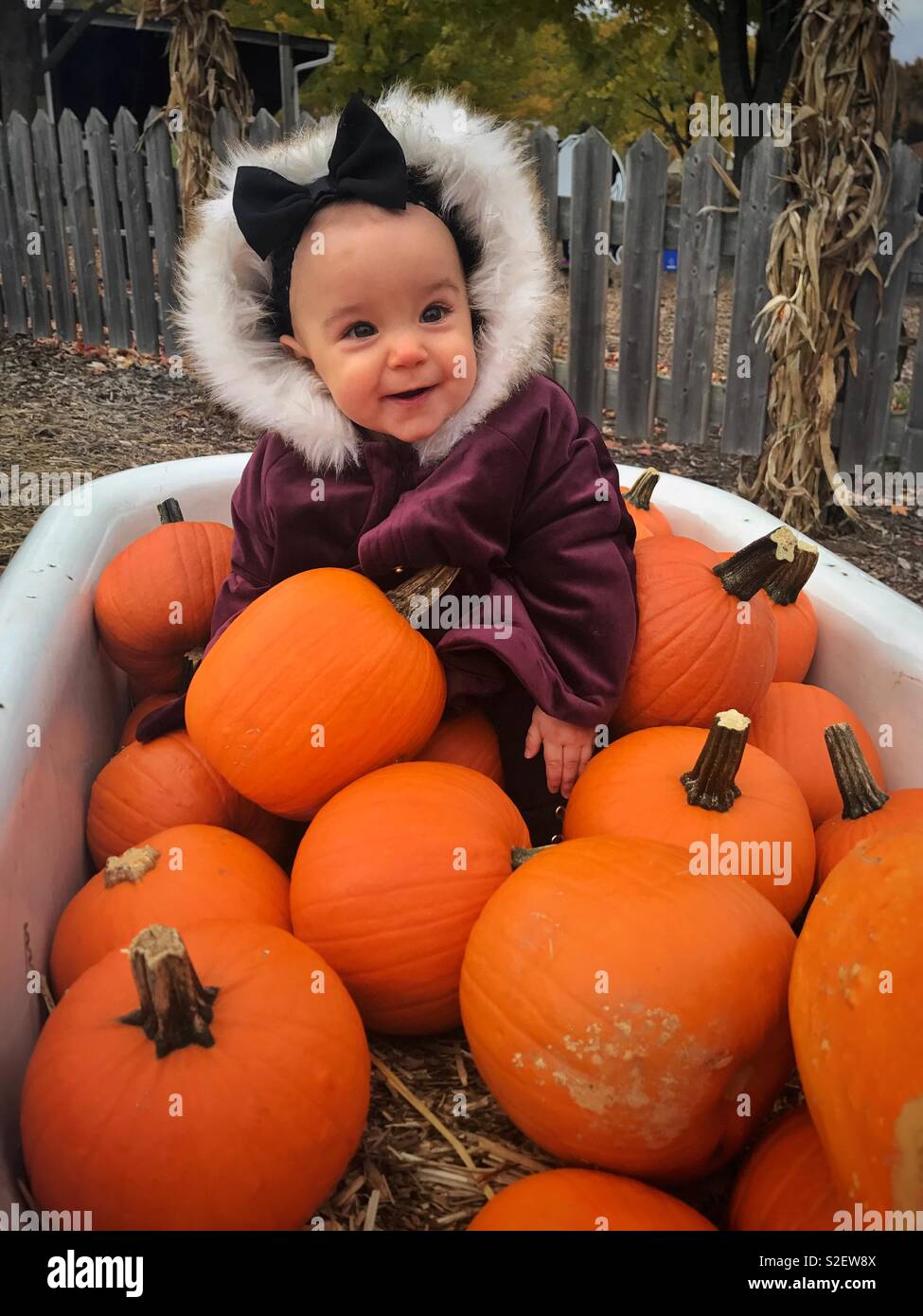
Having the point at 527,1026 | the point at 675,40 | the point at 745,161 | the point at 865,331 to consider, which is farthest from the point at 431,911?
the point at 675,40

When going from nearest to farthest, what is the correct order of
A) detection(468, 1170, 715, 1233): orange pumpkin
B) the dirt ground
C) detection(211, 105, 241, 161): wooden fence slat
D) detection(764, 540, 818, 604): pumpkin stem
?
detection(468, 1170, 715, 1233): orange pumpkin < the dirt ground < detection(764, 540, 818, 604): pumpkin stem < detection(211, 105, 241, 161): wooden fence slat

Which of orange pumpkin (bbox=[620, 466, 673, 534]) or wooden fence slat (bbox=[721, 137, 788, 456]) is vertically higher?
wooden fence slat (bbox=[721, 137, 788, 456])

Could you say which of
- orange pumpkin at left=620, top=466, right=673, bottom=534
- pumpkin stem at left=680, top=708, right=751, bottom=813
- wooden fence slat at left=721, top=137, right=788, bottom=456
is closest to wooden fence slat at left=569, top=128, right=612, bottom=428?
wooden fence slat at left=721, top=137, right=788, bottom=456

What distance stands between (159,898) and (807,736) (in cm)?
110

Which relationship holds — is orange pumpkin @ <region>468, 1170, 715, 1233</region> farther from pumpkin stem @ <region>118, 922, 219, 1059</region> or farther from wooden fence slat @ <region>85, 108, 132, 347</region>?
wooden fence slat @ <region>85, 108, 132, 347</region>

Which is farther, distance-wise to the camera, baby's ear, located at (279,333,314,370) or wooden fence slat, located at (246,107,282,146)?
wooden fence slat, located at (246,107,282,146)

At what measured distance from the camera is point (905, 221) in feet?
13.5

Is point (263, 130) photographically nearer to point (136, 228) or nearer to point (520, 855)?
point (136, 228)

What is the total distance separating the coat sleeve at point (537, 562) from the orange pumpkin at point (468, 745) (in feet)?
0.26

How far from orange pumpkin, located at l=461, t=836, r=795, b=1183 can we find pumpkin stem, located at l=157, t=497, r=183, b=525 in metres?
1.38

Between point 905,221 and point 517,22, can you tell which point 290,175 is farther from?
point 517,22

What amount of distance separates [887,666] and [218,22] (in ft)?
16.4

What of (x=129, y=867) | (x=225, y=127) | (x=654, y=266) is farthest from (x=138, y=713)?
(x=225, y=127)

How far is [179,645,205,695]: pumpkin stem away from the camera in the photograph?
1893 millimetres
